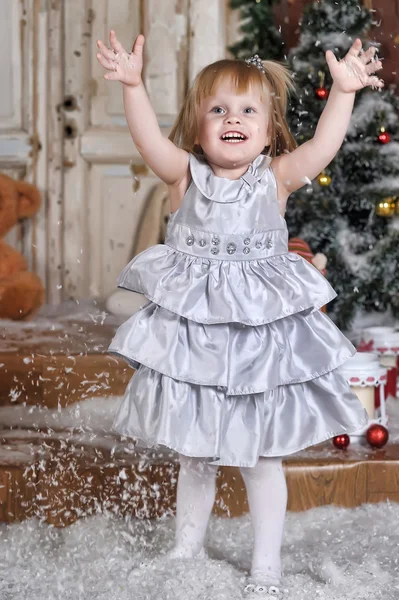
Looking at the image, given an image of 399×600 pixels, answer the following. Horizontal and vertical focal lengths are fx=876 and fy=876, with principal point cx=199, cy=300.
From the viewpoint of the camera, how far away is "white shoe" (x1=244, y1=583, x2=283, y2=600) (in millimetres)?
1440

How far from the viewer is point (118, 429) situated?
5.03ft

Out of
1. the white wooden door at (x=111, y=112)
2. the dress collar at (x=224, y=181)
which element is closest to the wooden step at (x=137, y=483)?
the dress collar at (x=224, y=181)

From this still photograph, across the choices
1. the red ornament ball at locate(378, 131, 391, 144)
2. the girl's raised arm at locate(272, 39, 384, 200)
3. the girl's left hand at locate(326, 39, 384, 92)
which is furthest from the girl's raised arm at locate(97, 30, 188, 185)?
the red ornament ball at locate(378, 131, 391, 144)

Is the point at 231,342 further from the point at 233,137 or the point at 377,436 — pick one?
the point at 377,436

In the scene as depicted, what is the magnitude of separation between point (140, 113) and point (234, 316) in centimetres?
37

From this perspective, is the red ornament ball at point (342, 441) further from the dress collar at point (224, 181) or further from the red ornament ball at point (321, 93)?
A: the red ornament ball at point (321, 93)

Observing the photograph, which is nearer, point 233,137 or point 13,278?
point 233,137

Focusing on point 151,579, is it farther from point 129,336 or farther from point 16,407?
point 16,407

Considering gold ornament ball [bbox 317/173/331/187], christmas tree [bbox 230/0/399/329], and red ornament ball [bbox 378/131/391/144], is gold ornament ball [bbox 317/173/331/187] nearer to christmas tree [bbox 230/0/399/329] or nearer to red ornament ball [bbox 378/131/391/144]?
christmas tree [bbox 230/0/399/329]

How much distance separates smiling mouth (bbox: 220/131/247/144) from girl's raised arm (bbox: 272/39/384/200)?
0.31 feet

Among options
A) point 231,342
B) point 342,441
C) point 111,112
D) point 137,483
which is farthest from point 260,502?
point 111,112

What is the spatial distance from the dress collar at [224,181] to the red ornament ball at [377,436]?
32.6 inches

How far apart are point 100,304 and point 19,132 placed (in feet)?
2.59

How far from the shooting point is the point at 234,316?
1.44 m
